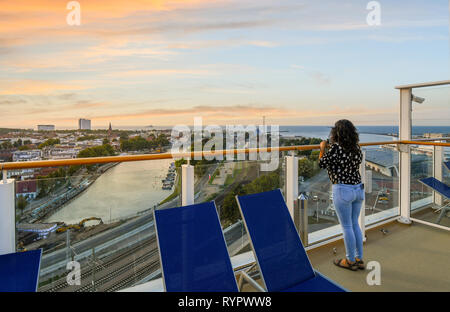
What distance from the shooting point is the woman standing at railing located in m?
2.54

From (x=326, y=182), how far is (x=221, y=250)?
1820 mm

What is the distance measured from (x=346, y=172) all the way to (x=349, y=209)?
0.37 metres

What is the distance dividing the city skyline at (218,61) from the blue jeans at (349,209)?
1850 millimetres

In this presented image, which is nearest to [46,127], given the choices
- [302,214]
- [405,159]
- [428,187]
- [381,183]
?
[302,214]

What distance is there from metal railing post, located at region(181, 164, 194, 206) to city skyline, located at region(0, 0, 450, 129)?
285 centimetres

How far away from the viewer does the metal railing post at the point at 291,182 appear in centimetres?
293

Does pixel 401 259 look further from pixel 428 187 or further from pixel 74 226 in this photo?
pixel 74 226

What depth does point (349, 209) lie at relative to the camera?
2.61m

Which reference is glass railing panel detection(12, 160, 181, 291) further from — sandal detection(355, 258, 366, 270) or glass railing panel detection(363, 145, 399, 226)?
glass railing panel detection(363, 145, 399, 226)

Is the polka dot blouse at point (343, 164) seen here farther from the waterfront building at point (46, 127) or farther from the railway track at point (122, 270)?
the waterfront building at point (46, 127)

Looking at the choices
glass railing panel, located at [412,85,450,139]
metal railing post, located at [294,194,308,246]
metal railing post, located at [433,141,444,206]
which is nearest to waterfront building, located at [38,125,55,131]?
metal railing post, located at [294,194,308,246]
